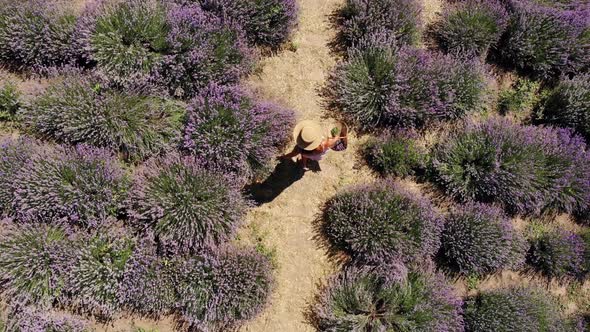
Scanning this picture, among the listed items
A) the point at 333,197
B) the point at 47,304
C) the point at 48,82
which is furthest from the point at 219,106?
the point at 47,304

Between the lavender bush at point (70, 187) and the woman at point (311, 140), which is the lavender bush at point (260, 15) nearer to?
the woman at point (311, 140)

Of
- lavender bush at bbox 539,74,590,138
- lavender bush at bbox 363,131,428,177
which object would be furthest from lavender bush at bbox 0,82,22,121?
lavender bush at bbox 539,74,590,138

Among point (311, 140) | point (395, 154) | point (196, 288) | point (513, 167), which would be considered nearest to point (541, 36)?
point (513, 167)

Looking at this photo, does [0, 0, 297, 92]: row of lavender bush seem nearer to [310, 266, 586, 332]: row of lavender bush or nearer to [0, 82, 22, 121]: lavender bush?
[0, 82, 22, 121]: lavender bush

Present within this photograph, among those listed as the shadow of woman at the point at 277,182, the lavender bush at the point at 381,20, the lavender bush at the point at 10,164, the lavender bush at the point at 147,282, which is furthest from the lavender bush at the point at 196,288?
the lavender bush at the point at 381,20

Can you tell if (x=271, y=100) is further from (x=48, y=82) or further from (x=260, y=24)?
(x=48, y=82)

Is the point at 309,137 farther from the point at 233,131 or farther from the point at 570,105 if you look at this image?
the point at 570,105
